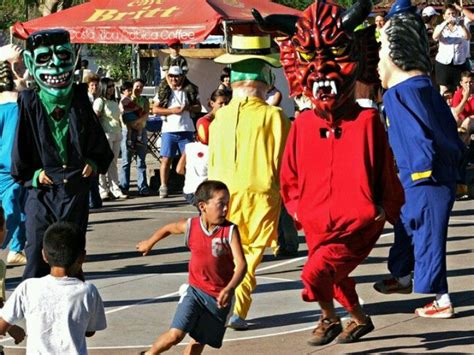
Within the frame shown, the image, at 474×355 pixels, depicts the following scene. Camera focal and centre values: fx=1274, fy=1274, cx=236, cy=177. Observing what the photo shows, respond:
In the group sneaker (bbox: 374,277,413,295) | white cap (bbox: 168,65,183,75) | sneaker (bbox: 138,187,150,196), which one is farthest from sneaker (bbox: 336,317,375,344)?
sneaker (bbox: 138,187,150,196)

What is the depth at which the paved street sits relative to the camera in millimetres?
8617

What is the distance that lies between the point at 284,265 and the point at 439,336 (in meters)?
3.18

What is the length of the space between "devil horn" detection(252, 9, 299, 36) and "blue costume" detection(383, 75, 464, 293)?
37.6 inches

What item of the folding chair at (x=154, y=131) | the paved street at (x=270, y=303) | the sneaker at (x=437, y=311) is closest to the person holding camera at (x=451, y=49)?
the folding chair at (x=154, y=131)

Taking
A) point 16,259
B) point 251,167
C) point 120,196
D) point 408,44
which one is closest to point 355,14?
point 408,44

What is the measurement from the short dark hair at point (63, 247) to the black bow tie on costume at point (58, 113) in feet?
12.1

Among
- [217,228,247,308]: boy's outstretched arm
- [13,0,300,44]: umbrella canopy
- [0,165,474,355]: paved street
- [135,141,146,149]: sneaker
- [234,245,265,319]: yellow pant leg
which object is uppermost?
[13,0,300,44]: umbrella canopy

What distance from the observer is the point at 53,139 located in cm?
962

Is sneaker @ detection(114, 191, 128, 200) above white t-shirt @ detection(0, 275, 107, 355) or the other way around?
the other way around

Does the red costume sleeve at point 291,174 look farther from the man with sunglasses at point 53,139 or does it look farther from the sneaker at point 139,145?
the sneaker at point 139,145

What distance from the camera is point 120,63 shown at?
119 ft

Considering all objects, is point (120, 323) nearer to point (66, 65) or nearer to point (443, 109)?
point (66, 65)

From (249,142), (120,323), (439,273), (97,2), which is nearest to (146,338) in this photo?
(120,323)

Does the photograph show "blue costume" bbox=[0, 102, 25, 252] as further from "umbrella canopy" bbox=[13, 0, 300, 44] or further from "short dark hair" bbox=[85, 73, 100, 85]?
"umbrella canopy" bbox=[13, 0, 300, 44]
